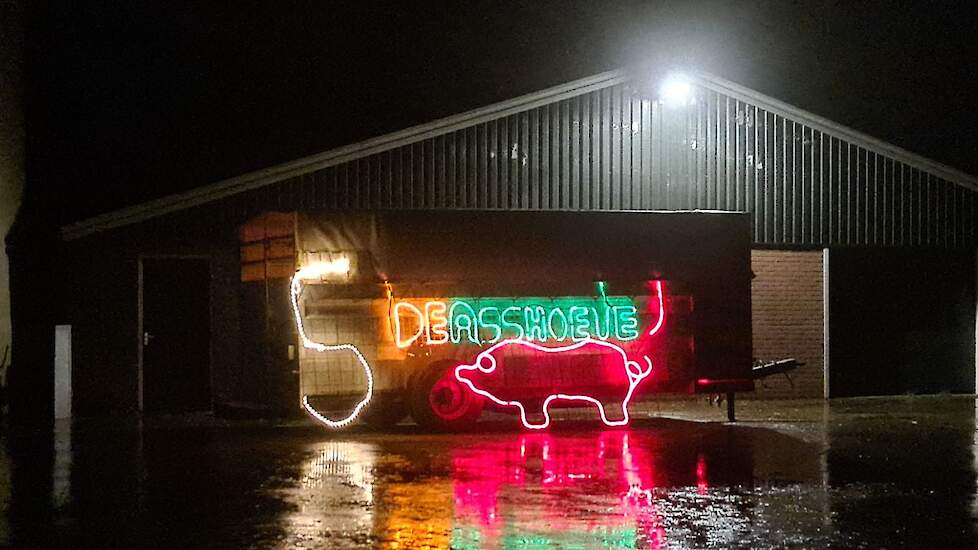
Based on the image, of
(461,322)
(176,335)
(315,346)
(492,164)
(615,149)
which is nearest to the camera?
(315,346)

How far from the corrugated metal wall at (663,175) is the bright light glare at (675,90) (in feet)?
0.40

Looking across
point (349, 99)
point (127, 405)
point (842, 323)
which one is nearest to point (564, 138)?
point (842, 323)

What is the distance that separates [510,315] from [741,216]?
3.72m

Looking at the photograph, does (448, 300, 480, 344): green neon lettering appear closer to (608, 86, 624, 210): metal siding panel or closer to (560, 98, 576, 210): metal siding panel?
(560, 98, 576, 210): metal siding panel

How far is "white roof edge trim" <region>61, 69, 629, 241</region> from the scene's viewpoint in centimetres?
1977

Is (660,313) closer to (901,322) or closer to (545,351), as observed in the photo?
(545,351)

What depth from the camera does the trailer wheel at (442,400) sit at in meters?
16.8

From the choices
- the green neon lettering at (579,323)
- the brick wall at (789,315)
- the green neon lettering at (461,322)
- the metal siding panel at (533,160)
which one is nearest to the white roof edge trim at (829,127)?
the brick wall at (789,315)

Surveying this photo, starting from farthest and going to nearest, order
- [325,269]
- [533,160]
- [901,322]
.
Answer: [901,322] → [533,160] → [325,269]

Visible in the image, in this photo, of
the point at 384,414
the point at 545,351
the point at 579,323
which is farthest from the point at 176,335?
the point at 579,323

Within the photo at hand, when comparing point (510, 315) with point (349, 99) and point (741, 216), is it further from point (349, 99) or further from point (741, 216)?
point (349, 99)

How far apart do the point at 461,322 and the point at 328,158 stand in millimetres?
4803

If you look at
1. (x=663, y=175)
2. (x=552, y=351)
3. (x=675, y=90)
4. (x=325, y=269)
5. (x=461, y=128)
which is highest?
(x=675, y=90)

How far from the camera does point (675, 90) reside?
2212 centimetres
